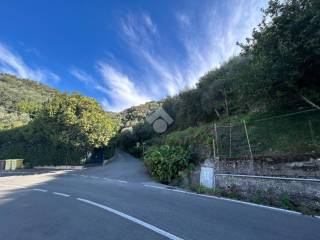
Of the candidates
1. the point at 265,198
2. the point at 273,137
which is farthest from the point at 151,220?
the point at 273,137

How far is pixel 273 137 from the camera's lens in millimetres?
10961

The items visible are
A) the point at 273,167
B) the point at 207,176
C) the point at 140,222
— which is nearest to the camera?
the point at 140,222

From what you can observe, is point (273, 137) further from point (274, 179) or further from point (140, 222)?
point (140, 222)

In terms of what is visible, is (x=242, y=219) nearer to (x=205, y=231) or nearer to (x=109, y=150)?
(x=205, y=231)

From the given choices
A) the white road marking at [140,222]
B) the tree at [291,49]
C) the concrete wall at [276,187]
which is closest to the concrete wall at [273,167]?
the concrete wall at [276,187]

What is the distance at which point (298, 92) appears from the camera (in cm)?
1095

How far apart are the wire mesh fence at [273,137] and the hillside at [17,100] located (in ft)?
127

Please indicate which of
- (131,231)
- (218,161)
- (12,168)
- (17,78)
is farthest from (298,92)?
(17,78)

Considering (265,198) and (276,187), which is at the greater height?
(276,187)

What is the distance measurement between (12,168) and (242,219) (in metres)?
29.4

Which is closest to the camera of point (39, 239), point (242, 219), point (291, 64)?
point (39, 239)

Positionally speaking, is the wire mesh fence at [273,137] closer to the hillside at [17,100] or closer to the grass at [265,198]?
the grass at [265,198]

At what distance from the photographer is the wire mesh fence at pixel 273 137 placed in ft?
31.2

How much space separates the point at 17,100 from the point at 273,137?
2665 inches
